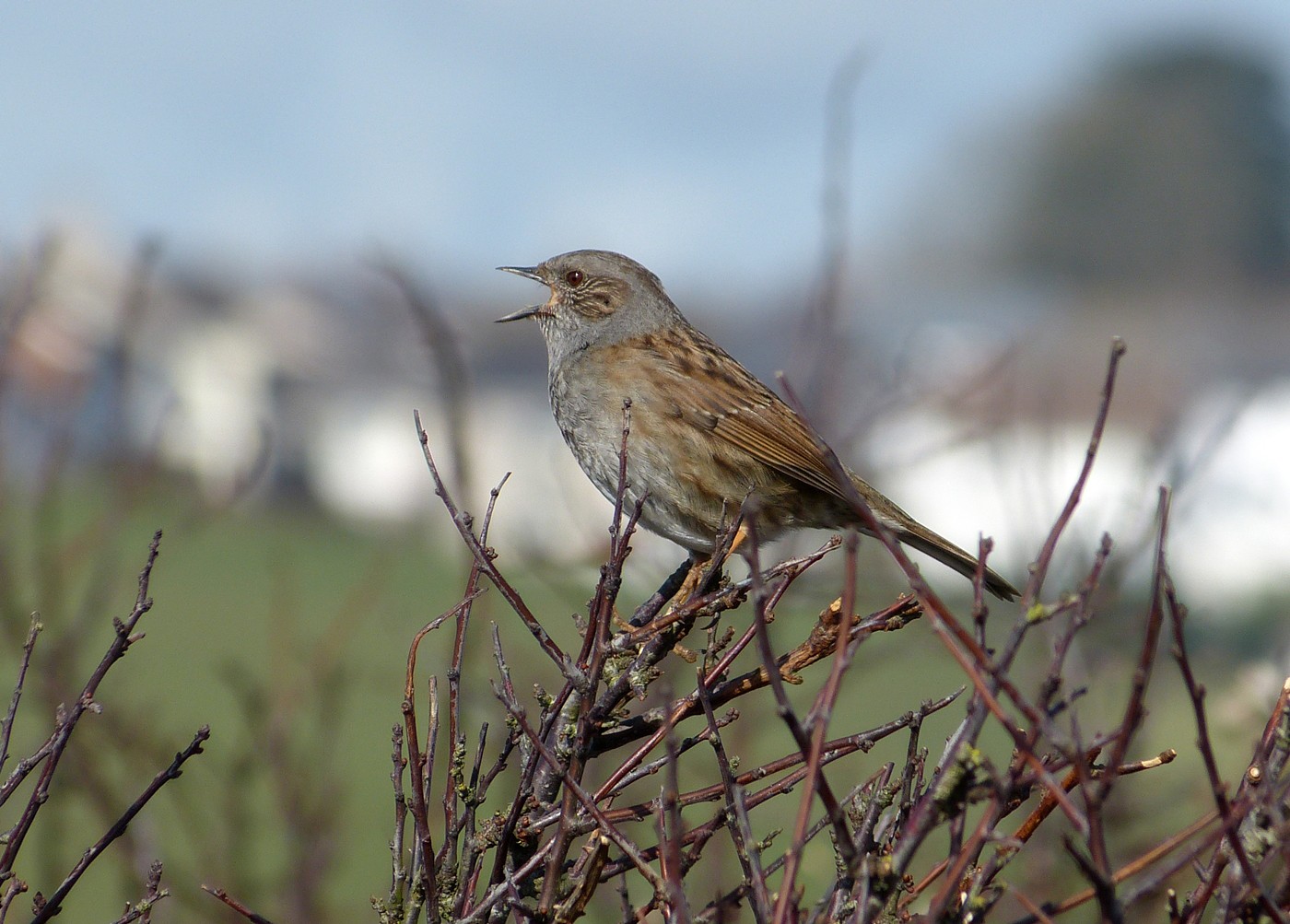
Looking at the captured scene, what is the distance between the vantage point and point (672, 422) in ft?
14.8

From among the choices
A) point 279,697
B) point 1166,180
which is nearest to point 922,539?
point 279,697

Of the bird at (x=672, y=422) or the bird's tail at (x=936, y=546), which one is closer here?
the bird's tail at (x=936, y=546)

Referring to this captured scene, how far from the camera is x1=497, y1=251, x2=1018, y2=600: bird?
4355 millimetres

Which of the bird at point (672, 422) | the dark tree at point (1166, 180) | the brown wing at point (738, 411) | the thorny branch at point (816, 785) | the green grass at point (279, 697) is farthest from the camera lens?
the dark tree at point (1166, 180)

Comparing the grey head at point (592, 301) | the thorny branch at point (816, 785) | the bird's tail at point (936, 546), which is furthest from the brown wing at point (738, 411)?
the thorny branch at point (816, 785)

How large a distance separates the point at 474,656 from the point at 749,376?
1487 mm

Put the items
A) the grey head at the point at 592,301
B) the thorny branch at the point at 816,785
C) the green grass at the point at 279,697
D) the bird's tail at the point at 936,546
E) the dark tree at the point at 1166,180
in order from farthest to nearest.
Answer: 1. the dark tree at the point at 1166,180
2. the grey head at the point at 592,301
3. the bird's tail at the point at 936,546
4. the green grass at the point at 279,697
5. the thorny branch at the point at 816,785

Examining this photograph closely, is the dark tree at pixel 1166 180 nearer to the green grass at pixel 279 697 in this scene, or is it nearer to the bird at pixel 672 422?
the green grass at pixel 279 697

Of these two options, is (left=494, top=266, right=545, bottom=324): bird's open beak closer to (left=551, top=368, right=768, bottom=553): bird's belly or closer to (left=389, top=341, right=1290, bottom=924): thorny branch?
(left=551, top=368, right=768, bottom=553): bird's belly

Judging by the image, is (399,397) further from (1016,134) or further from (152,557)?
(1016,134)

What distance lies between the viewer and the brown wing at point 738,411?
179 inches

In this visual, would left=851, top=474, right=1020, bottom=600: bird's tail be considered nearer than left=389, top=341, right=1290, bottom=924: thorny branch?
No

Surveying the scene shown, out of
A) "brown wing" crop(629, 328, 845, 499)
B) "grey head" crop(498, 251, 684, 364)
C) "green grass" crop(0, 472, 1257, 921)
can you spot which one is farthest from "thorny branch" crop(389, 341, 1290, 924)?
"grey head" crop(498, 251, 684, 364)

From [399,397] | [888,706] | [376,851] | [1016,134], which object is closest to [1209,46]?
[1016,134]
